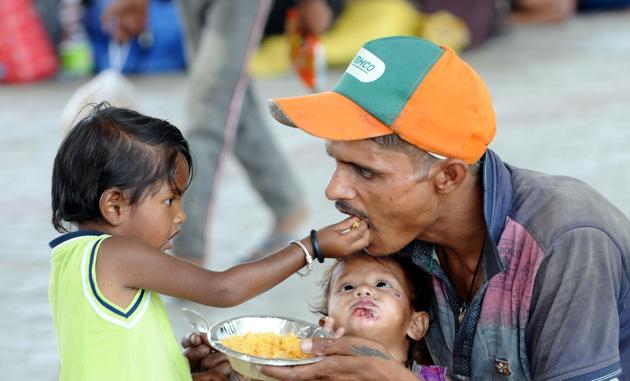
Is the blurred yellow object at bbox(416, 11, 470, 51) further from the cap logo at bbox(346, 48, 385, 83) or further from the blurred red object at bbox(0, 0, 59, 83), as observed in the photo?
the cap logo at bbox(346, 48, 385, 83)

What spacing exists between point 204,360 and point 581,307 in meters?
1.06

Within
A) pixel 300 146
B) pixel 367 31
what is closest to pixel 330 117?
pixel 300 146

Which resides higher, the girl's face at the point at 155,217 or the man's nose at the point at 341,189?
the man's nose at the point at 341,189

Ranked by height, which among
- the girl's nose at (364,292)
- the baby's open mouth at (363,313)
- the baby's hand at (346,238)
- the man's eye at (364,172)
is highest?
the man's eye at (364,172)

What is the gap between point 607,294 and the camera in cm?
237

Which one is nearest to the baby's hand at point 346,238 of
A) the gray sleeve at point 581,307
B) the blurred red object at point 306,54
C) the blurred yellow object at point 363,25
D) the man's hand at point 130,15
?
the gray sleeve at point 581,307

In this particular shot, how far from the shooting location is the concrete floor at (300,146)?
16.6 feet

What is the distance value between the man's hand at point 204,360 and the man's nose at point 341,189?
22.4 inches

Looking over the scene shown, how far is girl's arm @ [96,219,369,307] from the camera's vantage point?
259 cm

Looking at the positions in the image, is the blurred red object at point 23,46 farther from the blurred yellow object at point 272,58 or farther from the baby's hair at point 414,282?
the baby's hair at point 414,282

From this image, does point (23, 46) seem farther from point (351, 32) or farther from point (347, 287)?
point (347, 287)

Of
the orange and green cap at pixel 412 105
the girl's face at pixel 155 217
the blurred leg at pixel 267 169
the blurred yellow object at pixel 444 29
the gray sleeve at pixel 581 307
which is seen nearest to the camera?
the gray sleeve at pixel 581 307

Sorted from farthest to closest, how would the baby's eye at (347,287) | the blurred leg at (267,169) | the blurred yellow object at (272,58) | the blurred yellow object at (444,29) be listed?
1. the blurred yellow object at (272,58)
2. the blurred yellow object at (444,29)
3. the blurred leg at (267,169)
4. the baby's eye at (347,287)

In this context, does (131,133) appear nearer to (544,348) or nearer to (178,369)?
(178,369)
